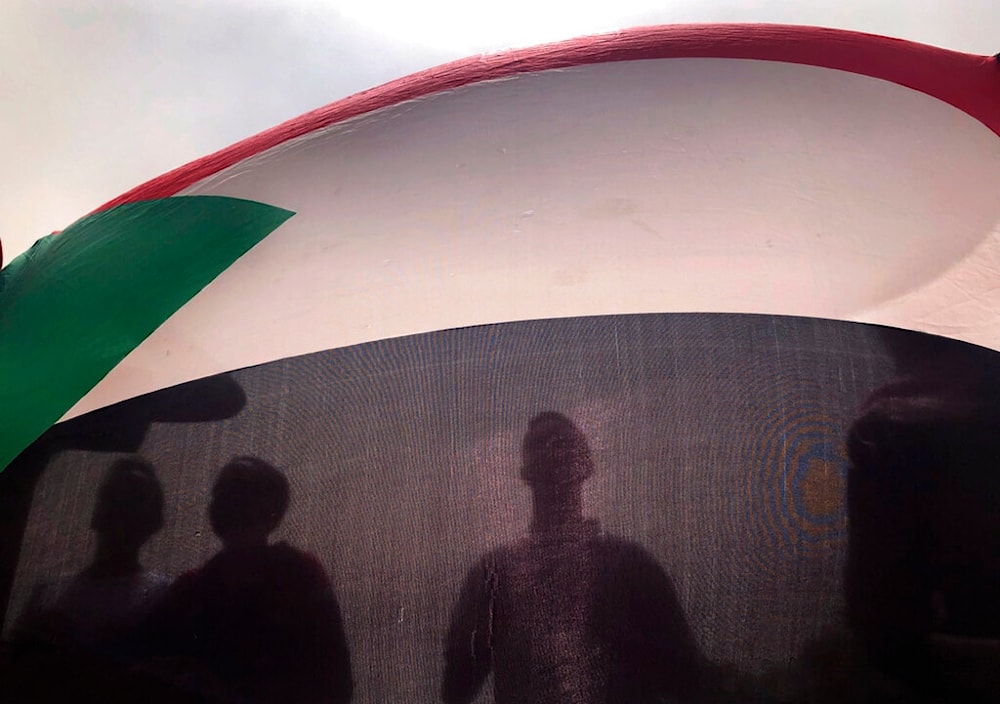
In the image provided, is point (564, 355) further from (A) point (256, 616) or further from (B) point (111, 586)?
(B) point (111, 586)

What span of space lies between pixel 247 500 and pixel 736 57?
1.02 metres

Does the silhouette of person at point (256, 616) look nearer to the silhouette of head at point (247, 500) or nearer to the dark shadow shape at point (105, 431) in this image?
the silhouette of head at point (247, 500)

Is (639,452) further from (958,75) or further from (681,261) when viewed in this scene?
(958,75)

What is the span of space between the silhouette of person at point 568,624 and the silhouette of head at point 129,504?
1.69 feet

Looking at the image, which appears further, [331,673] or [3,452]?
[3,452]

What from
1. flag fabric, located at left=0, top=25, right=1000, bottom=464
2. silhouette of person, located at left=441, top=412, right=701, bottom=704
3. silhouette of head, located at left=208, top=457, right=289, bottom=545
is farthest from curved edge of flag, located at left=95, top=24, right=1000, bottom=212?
silhouette of person, located at left=441, top=412, right=701, bottom=704

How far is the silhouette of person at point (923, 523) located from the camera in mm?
1073

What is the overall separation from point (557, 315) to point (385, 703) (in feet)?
2.09

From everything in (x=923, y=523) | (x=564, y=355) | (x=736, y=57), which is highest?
(x=736, y=57)

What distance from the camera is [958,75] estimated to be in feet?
3.81

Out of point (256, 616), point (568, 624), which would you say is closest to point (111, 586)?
point (256, 616)

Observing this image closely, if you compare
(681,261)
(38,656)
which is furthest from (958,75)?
(38,656)

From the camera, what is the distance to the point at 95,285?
1.22 metres

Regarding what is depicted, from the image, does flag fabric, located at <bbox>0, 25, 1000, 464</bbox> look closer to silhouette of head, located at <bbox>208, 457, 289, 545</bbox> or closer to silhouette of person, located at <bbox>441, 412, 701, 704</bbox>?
silhouette of head, located at <bbox>208, 457, 289, 545</bbox>
